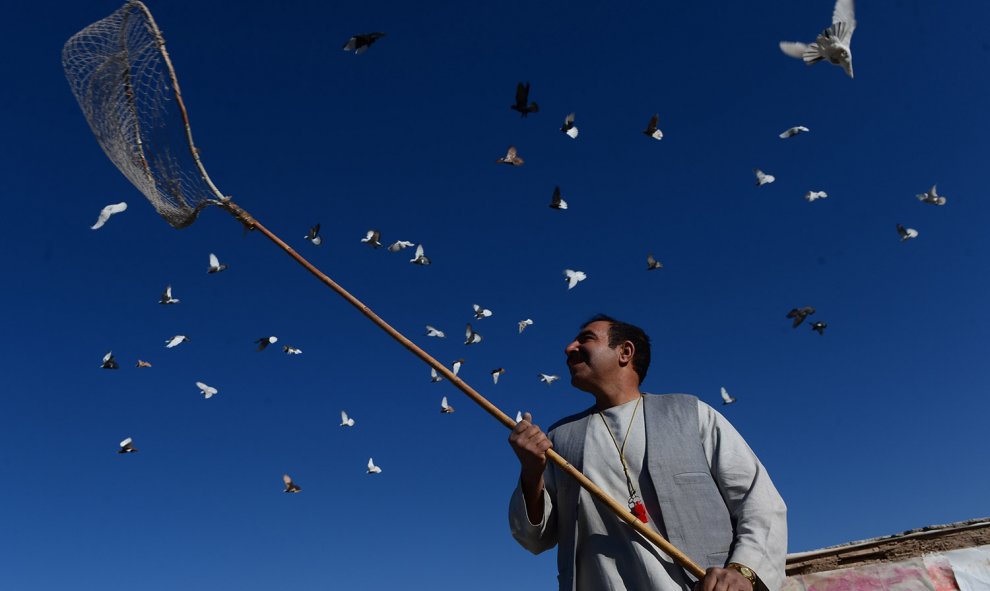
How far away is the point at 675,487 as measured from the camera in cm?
295

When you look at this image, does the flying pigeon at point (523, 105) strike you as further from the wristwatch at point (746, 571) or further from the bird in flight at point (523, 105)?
the wristwatch at point (746, 571)

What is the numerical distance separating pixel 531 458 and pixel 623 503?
1.45ft

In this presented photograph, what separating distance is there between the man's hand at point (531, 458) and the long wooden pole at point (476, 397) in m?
0.04

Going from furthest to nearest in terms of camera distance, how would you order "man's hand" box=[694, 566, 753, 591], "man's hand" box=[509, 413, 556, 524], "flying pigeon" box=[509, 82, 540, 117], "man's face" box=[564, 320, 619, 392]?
"flying pigeon" box=[509, 82, 540, 117]
"man's face" box=[564, 320, 619, 392]
"man's hand" box=[509, 413, 556, 524]
"man's hand" box=[694, 566, 753, 591]

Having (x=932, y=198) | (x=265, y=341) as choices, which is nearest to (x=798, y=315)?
(x=932, y=198)

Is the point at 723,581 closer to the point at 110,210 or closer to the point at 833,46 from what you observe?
the point at 833,46

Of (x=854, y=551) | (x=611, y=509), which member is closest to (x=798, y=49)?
(x=854, y=551)

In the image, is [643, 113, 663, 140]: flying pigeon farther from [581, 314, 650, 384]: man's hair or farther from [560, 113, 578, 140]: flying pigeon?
[581, 314, 650, 384]: man's hair

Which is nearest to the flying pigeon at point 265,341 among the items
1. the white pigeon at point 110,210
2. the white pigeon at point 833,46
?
the white pigeon at point 110,210

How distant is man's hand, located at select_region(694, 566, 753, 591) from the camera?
101 inches

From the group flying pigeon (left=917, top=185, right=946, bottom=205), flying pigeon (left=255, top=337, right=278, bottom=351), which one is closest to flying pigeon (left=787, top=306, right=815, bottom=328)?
flying pigeon (left=917, top=185, right=946, bottom=205)

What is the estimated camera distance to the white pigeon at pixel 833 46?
237 inches

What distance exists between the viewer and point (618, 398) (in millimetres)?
3482

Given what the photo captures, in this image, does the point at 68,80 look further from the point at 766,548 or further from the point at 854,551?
the point at 854,551
